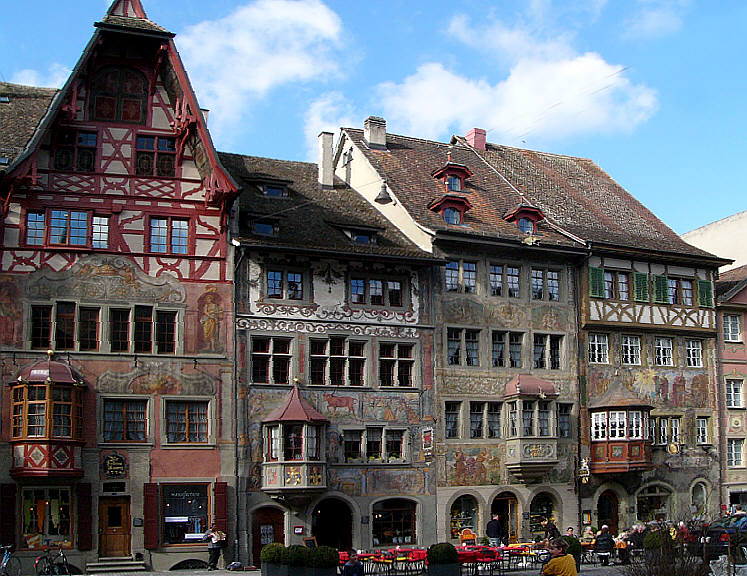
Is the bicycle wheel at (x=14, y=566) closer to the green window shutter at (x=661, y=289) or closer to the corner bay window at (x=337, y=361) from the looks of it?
the corner bay window at (x=337, y=361)

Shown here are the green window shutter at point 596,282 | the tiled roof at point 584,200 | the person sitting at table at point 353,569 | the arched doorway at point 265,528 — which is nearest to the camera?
the person sitting at table at point 353,569

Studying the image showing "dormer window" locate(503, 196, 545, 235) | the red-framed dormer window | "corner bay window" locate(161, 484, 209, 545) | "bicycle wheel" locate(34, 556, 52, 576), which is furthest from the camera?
"dormer window" locate(503, 196, 545, 235)

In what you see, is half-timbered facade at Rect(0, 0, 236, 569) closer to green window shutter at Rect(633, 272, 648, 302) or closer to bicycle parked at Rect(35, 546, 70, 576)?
bicycle parked at Rect(35, 546, 70, 576)

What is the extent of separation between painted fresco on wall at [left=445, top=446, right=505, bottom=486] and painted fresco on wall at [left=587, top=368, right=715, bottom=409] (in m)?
4.55

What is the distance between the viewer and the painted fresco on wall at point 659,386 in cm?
3819

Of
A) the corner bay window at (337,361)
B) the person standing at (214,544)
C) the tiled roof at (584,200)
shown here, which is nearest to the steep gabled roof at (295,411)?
the corner bay window at (337,361)

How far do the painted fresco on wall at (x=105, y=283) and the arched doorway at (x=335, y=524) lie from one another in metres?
Answer: 7.81

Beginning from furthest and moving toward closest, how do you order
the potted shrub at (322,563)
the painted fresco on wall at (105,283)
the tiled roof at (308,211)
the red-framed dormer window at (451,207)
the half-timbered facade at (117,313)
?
1. the red-framed dormer window at (451,207)
2. the tiled roof at (308,211)
3. the painted fresco on wall at (105,283)
4. the half-timbered facade at (117,313)
5. the potted shrub at (322,563)

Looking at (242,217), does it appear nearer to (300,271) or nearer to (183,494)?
(300,271)

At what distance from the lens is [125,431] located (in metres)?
30.9

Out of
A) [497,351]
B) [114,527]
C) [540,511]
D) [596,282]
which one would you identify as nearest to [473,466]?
[540,511]

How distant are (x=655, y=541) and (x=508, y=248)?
1575 centimetres

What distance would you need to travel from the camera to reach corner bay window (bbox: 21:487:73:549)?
96.2 ft

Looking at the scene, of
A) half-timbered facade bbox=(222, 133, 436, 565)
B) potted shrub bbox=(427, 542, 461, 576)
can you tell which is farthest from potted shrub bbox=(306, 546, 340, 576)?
half-timbered facade bbox=(222, 133, 436, 565)
